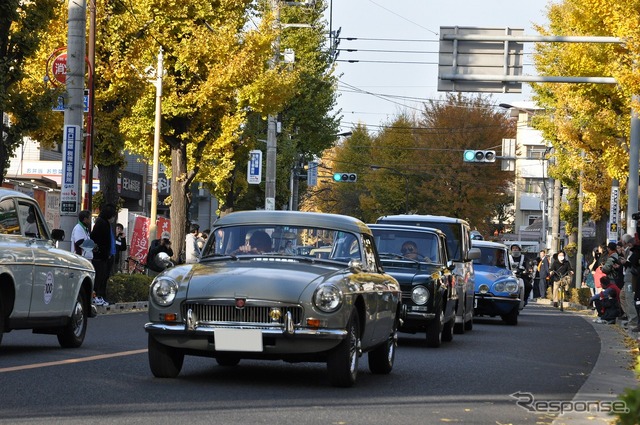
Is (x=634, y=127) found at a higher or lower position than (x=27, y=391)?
higher

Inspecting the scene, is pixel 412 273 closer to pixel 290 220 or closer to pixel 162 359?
pixel 290 220

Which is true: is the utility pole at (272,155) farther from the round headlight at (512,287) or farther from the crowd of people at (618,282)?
the round headlight at (512,287)

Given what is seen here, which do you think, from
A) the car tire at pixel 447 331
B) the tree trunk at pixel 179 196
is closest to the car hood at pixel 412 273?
the car tire at pixel 447 331

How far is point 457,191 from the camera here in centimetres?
8525

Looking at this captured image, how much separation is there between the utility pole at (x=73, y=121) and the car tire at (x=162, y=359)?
1207cm

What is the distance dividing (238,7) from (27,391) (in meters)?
27.0

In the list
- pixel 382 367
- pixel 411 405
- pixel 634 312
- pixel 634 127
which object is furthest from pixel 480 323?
pixel 411 405

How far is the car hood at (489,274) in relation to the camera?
1043 inches

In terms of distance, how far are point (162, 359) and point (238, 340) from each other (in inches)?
30.6

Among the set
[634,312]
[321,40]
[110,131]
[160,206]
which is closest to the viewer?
[634,312]

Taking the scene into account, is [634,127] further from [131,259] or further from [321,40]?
[321,40]

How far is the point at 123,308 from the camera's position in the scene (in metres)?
25.1

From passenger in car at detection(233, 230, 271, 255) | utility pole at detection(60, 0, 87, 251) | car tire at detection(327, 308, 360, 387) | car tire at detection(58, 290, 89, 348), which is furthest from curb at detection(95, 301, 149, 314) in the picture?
car tire at detection(327, 308, 360, 387)

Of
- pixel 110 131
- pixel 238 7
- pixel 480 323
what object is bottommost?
pixel 480 323
